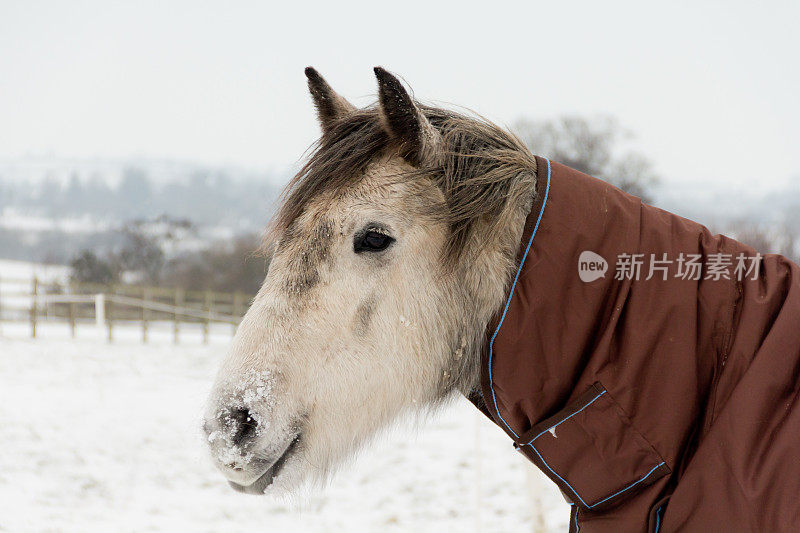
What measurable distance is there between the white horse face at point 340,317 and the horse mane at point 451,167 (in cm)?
4

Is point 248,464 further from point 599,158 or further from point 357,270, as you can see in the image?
point 599,158

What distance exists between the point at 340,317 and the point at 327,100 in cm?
84

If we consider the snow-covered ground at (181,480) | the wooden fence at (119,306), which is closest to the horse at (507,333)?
the snow-covered ground at (181,480)

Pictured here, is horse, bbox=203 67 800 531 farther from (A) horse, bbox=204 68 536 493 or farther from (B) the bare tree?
(B) the bare tree

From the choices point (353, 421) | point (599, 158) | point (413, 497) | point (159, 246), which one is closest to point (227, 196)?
point (159, 246)

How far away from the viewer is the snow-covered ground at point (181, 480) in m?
4.97

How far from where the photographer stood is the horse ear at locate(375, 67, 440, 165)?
1.67 m

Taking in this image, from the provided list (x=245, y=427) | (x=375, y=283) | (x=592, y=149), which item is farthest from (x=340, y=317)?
(x=592, y=149)

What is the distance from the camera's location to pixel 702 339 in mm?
1592

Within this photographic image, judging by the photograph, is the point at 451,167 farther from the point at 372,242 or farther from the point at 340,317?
the point at 340,317

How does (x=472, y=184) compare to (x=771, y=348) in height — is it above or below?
above

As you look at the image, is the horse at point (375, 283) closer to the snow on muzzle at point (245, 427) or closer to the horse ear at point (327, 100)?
the snow on muzzle at point (245, 427)

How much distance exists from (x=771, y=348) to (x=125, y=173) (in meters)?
70.8

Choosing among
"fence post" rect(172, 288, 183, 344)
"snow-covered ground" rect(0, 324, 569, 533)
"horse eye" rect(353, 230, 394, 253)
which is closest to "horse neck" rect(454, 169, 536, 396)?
"horse eye" rect(353, 230, 394, 253)
